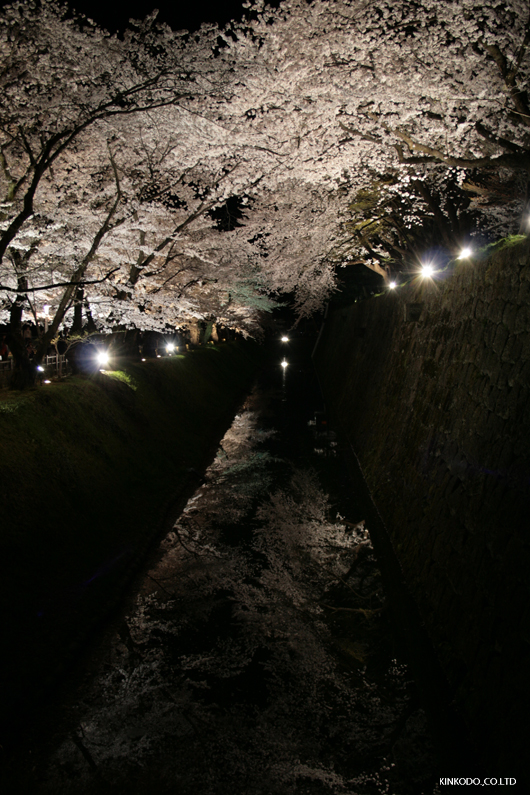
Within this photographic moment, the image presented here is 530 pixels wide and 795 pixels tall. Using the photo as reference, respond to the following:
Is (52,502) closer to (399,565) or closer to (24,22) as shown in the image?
(399,565)

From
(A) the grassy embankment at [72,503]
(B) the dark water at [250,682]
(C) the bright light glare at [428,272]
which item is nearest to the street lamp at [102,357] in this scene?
(A) the grassy embankment at [72,503]

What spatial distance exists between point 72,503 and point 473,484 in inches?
299

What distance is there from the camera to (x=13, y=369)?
440 inches

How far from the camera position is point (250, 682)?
5812 millimetres

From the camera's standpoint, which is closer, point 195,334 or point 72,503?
point 72,503

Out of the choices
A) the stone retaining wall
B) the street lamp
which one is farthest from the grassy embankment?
the stone retaining wall

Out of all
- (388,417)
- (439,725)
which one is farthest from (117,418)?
(439,725)

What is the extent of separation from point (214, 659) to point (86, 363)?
11.4 meters

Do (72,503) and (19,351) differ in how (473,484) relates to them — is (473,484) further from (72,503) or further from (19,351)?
(19,351)

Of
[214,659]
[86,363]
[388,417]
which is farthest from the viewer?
[86,363]

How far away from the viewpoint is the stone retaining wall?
4512mm

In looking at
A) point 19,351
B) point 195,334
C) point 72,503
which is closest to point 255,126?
point 19,351

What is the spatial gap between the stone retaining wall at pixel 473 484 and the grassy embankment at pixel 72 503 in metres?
5.41

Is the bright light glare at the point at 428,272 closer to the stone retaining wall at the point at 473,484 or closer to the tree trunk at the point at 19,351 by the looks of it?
the stone retaining wall at the point at 473,484
